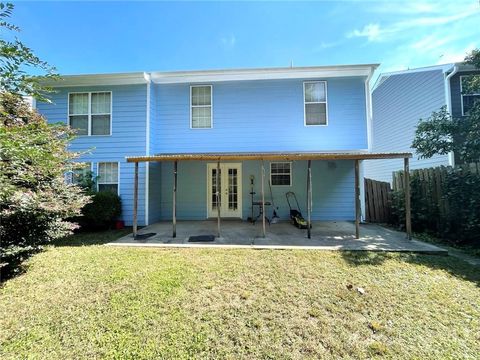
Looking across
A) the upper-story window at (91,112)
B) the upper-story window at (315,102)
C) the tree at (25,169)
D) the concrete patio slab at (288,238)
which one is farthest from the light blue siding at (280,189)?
the tree at (25,169)

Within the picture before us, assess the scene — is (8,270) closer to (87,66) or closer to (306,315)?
(306,315)

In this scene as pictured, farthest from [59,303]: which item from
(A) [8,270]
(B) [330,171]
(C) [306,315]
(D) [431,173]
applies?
(D) [431,173]

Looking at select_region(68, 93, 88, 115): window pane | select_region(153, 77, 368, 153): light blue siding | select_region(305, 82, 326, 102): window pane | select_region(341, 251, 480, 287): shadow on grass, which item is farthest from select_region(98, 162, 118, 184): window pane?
select_region(341, 251, 480, 287): shadow on grass

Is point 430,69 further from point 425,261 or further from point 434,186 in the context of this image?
point 425,261

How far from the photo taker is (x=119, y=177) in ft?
28.2

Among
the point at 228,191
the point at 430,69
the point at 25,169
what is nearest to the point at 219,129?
the point at 228,191

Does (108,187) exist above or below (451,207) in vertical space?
above

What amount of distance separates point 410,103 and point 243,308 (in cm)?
1353

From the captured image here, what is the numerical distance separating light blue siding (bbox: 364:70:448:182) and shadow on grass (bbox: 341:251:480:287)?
20.6 feet

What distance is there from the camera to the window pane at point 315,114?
8.89 meters

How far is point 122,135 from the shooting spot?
28.3ft

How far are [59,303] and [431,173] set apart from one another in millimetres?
9464

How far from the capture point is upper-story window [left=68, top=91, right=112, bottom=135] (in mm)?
8719

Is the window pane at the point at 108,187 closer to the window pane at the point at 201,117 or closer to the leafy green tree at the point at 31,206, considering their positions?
the leafy green tree at the point at 31,206
